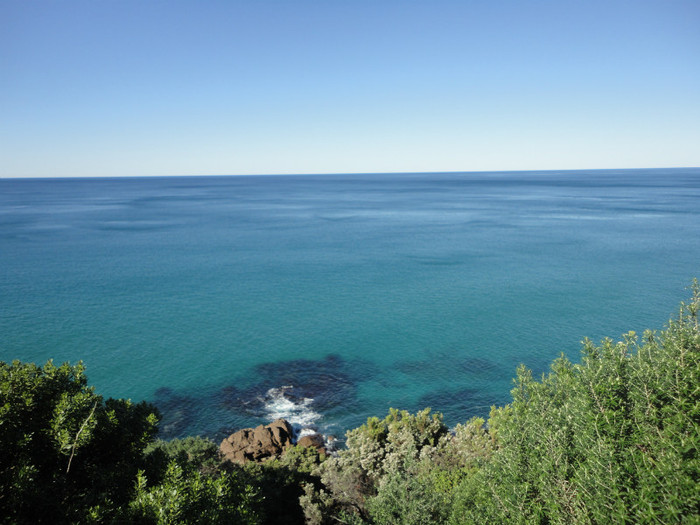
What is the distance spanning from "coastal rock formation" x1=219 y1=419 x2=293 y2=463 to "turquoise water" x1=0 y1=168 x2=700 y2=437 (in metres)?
4.02

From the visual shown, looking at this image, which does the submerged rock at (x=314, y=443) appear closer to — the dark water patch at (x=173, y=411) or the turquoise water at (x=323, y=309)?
the turquoise water at (x=323, y=309)

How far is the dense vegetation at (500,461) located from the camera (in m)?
11.2

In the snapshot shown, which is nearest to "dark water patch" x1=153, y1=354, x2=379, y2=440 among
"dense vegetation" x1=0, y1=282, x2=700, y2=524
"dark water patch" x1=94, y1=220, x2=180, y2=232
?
"dense vegetation" x1=0, y1=282, x2=700, y2=524

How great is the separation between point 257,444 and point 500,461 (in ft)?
68.5

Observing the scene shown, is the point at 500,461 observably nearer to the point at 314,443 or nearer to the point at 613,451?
the point at 613,451

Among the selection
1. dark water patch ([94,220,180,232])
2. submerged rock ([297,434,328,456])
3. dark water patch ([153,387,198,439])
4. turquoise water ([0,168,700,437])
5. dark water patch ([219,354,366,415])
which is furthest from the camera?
dark water patch ([94,220,180,232])

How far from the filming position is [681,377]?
13.1 meters

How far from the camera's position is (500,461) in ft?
52.4

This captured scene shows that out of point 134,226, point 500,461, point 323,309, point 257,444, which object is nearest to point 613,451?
point 500,461

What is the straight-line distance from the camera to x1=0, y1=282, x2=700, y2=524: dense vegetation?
441 inches

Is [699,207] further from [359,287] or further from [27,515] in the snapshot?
[27,515]

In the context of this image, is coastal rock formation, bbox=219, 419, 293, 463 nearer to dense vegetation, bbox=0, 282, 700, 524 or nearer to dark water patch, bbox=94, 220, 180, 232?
dense vegetation, bbox=0, 282, 700, 524

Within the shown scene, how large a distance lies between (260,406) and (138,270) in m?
49.0

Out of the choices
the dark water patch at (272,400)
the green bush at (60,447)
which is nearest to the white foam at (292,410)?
the dark water patch at (272,400)
